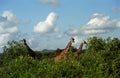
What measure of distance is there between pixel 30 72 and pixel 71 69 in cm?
362

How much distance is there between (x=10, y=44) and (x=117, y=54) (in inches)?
495

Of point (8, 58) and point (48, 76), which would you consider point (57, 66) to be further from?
point (8, 58)

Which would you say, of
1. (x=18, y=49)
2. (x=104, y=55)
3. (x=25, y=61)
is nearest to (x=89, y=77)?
(x=25, y=61)

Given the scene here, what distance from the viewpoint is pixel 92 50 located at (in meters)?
56.7

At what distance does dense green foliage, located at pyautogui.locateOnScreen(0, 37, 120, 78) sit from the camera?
40500 mm

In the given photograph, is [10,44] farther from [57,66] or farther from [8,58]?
[57,66]

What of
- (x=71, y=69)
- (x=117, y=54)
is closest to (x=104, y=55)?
(x=117, y=54)

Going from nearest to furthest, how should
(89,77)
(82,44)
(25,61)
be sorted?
(89,77) < (25,61) < (82,44)

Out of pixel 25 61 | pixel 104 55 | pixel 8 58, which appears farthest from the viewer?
pixel 8 58

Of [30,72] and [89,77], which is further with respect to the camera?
[30,72]

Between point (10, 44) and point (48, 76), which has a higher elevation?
point (10, 44)

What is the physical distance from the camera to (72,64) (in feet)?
139

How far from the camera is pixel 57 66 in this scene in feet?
132

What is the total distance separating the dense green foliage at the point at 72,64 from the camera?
40.5m
